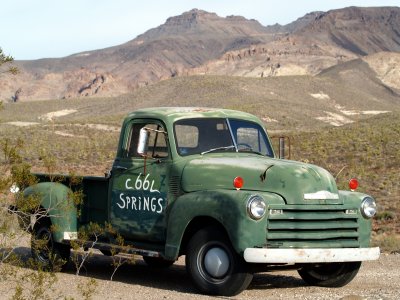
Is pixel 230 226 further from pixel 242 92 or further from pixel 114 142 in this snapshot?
pixel 242 92

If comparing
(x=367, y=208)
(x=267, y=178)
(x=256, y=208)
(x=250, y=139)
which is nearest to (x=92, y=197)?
(x=250, y=139)

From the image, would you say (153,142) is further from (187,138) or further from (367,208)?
(367,208)

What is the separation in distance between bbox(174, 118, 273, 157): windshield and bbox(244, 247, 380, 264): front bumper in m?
1.81

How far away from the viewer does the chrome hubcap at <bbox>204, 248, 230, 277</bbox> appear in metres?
9.37

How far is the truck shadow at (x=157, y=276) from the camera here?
1053cm

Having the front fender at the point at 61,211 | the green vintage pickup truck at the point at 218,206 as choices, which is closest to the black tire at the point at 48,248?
the green vintage pickup truck at the point at 218,206

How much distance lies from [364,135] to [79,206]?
131 feet

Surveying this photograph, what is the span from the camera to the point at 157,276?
38.2ft

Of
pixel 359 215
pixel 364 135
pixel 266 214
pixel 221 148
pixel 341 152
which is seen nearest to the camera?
pixel 266 214

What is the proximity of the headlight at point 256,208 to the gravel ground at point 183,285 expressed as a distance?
0.98 metres

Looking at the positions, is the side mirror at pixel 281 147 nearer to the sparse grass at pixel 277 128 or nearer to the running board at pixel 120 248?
the sparse grass at pixel 277 128

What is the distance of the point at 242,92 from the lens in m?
105

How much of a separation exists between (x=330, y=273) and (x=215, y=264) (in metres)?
1.73

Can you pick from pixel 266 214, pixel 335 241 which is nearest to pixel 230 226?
pixel 266 214
